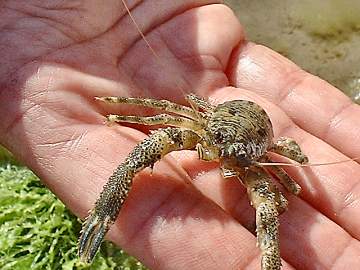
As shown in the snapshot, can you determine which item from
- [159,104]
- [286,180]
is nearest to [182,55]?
[159,104]

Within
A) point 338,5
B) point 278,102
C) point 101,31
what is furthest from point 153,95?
point 338,5

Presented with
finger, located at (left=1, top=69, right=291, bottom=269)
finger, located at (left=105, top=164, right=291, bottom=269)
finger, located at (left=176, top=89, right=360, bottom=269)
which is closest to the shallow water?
finger, located at (left=176, top=89, right=360, bottom=269)

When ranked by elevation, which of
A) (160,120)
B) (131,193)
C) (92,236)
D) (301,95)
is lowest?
(92,236)

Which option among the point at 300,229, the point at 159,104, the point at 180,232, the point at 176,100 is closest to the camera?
the point at 180,232

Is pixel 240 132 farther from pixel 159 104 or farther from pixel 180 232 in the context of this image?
pixel 180 232

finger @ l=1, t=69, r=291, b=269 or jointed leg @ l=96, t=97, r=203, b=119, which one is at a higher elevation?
jointed leg @ l=96, t=97, r=203, b=119

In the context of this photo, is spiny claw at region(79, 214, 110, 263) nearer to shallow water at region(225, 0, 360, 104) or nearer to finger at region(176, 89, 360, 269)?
finger at region(176, 89, 360, 269)

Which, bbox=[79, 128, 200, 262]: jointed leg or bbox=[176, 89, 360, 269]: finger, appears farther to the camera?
bbox=[176, 89, 360, 269]: finger

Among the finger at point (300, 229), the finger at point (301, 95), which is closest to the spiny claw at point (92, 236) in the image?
the finger at point (300, 229)
